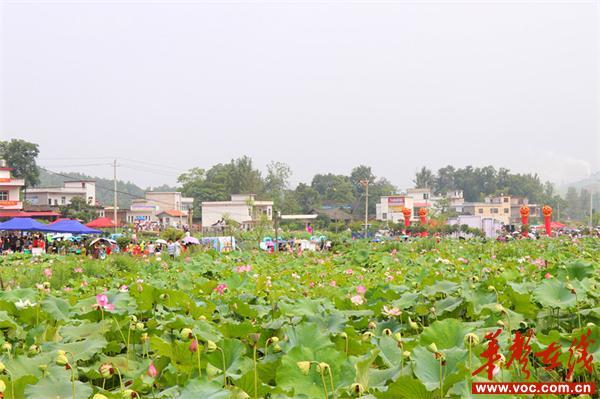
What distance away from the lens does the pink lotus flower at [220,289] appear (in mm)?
3680

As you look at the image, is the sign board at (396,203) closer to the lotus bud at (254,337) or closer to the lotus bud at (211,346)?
the lotus bud at (254,337)

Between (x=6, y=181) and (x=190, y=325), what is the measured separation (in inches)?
1504

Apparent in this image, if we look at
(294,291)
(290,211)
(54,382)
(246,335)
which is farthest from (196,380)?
(290,211)

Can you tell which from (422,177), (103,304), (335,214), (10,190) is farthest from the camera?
(422,177)

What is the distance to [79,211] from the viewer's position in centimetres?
4450

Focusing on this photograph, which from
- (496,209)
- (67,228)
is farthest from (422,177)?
(67,228)

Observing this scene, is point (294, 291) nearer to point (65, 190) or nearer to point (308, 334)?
point (308, 334)

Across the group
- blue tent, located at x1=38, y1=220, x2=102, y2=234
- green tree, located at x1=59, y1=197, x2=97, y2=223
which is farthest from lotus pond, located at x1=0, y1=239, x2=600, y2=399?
green tree, located at x1=59, y1=197, x2=97, y2=223

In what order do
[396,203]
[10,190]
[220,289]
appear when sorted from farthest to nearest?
1. [396,203]
2. [10,190]
3. [220,289]

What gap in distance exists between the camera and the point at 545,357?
5.82 feet

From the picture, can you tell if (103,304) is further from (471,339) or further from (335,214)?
(335,214)

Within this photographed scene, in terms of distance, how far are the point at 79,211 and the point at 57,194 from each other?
9315 mm

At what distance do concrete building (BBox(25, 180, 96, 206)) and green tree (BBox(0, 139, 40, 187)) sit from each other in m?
1.17

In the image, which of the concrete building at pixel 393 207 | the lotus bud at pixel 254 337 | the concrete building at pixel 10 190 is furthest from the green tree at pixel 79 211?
the lotus bud at pixel 254 337
